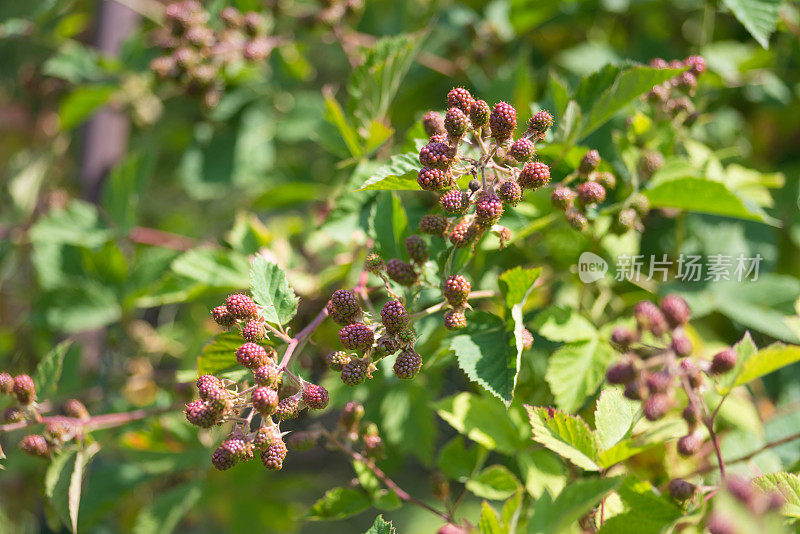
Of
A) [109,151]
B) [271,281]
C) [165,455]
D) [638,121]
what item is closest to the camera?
[271,281]

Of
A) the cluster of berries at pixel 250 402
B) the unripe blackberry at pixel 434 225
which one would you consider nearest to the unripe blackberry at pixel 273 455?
the cluster of berries at pixel 250 402

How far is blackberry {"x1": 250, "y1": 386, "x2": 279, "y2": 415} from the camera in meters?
0.66

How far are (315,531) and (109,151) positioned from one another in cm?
129

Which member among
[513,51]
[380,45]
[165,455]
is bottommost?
[165,455]

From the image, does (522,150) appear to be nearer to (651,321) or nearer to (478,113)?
(478,113)

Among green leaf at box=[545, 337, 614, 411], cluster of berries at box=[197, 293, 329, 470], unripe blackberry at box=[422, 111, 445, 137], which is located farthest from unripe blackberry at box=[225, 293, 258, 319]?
green leaf at box=[545, 337, 614, 411]

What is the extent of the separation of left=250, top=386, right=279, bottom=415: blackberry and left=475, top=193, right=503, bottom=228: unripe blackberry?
310 millimetres

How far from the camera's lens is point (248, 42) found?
1245mm

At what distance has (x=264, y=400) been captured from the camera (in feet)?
2.15

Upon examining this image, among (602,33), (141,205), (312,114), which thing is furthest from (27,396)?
(602,33)

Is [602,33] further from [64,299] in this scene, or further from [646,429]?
[64,299]

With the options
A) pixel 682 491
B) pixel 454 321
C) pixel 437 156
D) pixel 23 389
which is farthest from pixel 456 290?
pixel 23 389

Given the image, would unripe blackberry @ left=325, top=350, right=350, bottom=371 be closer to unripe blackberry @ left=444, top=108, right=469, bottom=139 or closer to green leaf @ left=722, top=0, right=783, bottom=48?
unripe blackberry @ left=444, top=108, right=469, bottom=139

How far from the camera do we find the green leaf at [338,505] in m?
0.86
